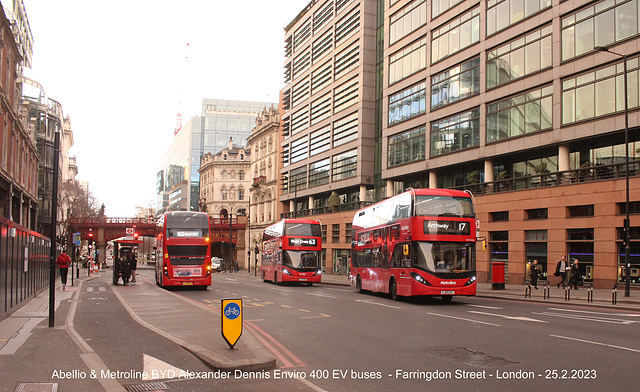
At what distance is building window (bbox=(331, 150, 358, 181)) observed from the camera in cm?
5392

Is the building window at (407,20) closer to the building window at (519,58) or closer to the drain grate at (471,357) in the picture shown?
the building window at (519,58)

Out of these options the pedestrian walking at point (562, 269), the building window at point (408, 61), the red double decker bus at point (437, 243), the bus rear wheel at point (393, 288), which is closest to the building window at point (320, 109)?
the building window at point (408, 61)

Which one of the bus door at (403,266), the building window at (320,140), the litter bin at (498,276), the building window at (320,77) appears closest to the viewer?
the bus door at (403,266)

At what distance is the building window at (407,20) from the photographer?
4434 cm

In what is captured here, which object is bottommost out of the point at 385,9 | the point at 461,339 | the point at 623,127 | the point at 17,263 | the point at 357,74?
the point at 461,339

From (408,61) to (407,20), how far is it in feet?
11.9

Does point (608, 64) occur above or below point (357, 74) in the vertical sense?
below

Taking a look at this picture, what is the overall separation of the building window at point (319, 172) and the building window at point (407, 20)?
16361 millimetres

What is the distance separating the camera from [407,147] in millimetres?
45562

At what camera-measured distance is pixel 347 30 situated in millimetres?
56812

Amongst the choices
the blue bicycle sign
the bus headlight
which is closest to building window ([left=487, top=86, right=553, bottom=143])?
the bus headlight

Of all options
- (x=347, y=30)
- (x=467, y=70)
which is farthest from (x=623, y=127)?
(x=347, y=30)

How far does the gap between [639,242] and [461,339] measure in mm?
19172

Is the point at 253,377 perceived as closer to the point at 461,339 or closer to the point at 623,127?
the point at 461,339
